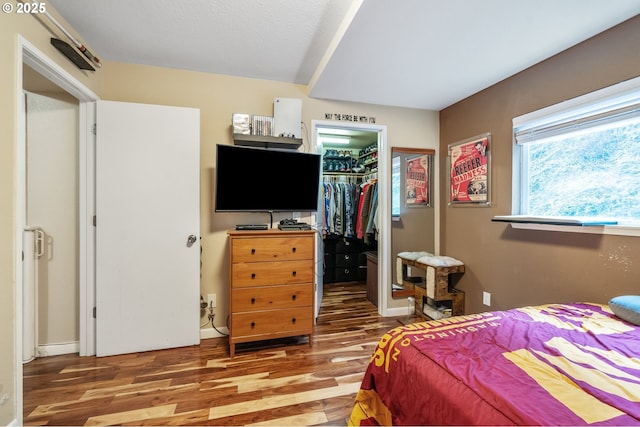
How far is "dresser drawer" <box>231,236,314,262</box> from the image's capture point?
6.81 feet

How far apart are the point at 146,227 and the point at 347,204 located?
260 centimetres

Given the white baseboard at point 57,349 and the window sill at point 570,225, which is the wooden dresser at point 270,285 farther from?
the window sill at point 570,225

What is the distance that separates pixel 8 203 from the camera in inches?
52.4

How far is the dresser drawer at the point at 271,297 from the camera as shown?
81.7 inches

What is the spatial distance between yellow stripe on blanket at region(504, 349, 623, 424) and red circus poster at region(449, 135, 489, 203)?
69.8 inches

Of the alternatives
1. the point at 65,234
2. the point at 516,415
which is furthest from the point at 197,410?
the point at 65,234

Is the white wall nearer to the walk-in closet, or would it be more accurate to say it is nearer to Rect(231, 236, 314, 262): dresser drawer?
Rect(231, 236, 314, 262): dresser drawer

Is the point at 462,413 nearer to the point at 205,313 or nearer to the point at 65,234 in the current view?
the point at 205,313

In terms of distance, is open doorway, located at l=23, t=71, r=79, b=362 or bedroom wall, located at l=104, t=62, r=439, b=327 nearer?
open doorway, located at l=23, t=71, r=79, b=362

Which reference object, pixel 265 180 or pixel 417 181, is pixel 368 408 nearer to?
pixel 265 180

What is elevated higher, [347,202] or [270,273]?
[347,202]

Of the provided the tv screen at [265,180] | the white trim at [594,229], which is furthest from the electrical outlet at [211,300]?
the white trim at [594,229]

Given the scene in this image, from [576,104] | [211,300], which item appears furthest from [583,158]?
[211,300]

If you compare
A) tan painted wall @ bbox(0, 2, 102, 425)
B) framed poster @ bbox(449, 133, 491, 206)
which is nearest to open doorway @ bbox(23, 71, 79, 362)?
tan painted wall @ bbox(0, 2, 102, 425)
